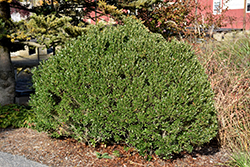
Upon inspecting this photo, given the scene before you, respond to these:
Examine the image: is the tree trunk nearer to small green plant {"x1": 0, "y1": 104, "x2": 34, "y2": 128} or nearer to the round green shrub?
small green plant {"x1": 0, "y1": 104, "x2": 34, "y2": 128}

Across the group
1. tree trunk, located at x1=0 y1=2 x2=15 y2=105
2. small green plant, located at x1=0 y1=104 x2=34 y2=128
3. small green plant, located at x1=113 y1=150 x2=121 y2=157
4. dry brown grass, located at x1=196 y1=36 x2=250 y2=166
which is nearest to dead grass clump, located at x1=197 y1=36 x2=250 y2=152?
dry brown grass, located at x1=196 y1=36 x2=250 y2=166

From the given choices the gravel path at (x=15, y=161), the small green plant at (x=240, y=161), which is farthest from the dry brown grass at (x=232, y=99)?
the gravel path at (x=15, y=161)

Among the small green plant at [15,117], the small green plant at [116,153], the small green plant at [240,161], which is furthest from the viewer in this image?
the small green plant at [15,117]

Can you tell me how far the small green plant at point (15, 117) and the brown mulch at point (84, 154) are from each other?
660 millimetres

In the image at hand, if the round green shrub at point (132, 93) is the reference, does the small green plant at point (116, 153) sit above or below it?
below

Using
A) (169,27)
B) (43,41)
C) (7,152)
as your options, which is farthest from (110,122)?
(169,27)

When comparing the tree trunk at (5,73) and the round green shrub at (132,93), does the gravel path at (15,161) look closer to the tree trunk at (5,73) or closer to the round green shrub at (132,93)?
the round green shrub at (132,93)

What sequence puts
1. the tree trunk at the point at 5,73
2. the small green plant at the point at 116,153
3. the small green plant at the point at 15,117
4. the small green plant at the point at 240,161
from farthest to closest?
the tree trunk at the point at 5,73 < the small green plant at the point at 15,117 < the small green plant at the point at 116,153 < the small green plant at the point at 240,161

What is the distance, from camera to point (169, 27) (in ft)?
27.3

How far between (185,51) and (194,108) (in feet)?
3.42

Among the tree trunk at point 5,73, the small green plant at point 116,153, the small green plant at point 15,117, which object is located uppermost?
the tree trunk at point 5,73

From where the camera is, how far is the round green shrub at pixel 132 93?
3.79m

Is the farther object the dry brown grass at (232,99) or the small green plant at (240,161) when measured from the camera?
the dry brown grass at (232,99)

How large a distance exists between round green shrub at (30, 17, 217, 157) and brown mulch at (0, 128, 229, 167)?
26 cm
